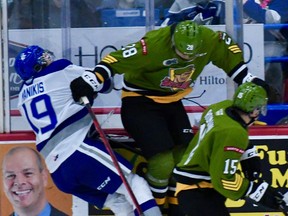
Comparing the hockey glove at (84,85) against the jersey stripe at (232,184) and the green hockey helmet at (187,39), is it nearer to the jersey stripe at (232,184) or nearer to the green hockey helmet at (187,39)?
the green hockey helmet at (187,39)

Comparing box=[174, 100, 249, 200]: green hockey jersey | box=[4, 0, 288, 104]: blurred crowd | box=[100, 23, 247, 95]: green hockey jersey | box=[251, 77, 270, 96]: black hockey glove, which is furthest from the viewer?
box=[4, 0, 288, 104]: blurred crowd

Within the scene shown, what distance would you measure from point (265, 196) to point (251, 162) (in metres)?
0.27

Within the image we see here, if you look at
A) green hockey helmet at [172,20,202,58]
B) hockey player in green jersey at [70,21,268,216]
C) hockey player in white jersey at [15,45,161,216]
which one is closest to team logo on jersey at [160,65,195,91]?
hockey player in green jersey at [70,21,268,216]

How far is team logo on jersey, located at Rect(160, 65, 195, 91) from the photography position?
5.57m

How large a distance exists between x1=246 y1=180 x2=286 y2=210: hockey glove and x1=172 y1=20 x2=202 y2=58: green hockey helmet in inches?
29.7

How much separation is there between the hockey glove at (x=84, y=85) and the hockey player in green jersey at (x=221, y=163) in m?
0.59

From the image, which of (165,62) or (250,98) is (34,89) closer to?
(165,62)

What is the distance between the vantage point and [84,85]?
17.8 feet

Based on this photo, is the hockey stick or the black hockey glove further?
the black hockey glove

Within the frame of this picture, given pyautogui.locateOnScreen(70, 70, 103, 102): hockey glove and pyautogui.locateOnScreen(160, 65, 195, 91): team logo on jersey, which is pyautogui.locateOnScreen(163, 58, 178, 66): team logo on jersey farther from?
pyautogui.locateOnScreen(70, 70, 103, 102): hockey glove

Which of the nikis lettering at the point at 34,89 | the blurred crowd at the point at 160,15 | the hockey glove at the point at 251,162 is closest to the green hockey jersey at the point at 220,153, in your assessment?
the hockey glove at the point at 251,162

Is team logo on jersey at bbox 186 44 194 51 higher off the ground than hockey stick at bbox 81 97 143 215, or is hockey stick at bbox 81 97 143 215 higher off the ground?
team logo on jersey at bbox 186 44 194 51

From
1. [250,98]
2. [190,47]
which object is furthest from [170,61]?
[250,98]

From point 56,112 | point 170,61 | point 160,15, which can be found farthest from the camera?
point 160,15
